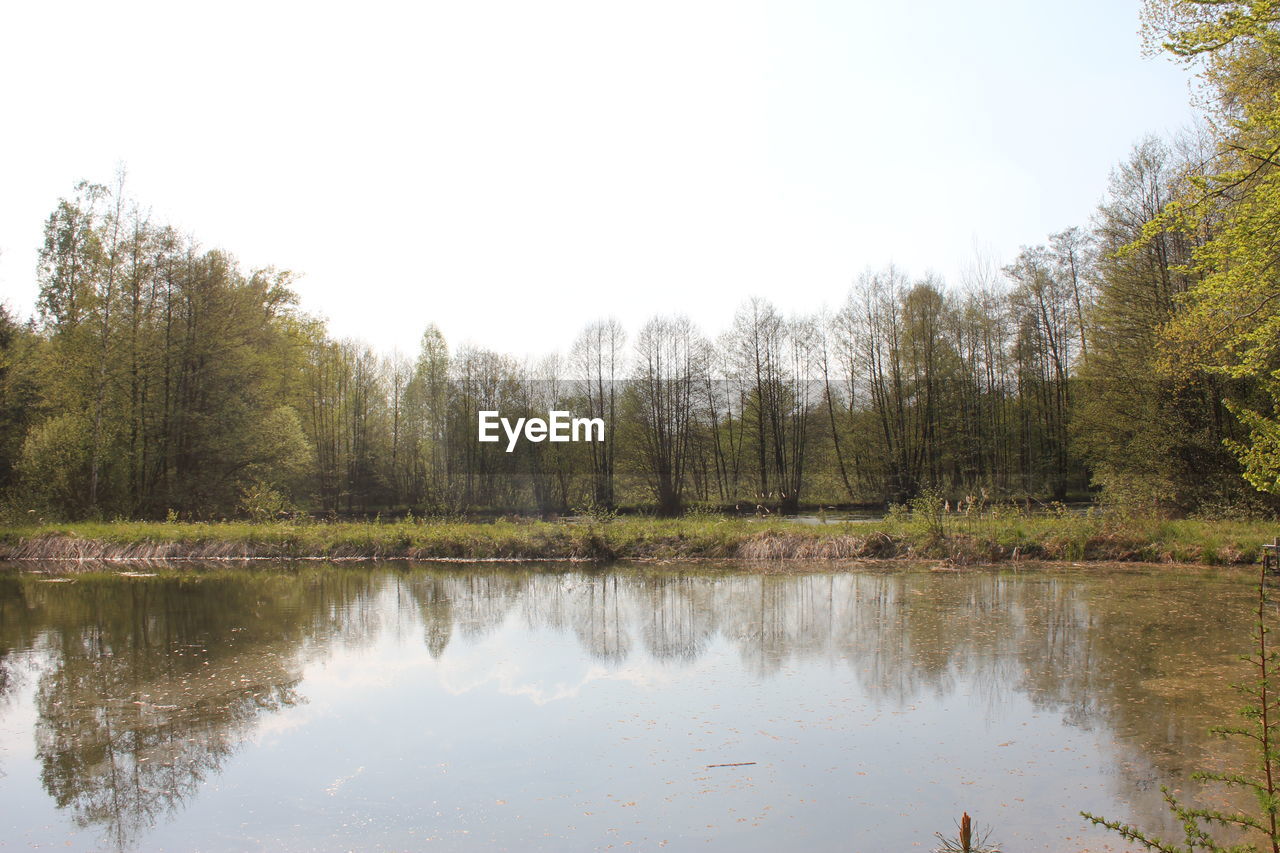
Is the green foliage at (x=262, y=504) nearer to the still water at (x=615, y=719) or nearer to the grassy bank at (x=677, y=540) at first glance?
the grassy bank at (x=677, y=540)

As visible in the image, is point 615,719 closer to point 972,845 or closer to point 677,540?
point 972,845

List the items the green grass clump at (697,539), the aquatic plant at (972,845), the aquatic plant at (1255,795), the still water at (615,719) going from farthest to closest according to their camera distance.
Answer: the green grass clump at (697,539)
the still water at (615,719)
the aquatic plant at (972,845)
the aquatic plant at (1255,795)

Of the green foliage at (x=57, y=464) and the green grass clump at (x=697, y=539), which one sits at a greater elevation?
the green foliage at (x=57, y=464)

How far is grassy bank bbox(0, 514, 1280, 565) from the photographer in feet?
50.9

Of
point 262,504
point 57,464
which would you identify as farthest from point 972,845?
point 57,464

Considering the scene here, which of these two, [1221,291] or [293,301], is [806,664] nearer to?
[1221,291]

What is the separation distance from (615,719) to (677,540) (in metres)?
11.1

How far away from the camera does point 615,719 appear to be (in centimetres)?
679

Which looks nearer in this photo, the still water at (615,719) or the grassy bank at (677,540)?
the still water at (615,719)

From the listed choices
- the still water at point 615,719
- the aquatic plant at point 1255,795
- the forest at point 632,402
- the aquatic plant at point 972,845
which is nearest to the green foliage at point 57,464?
the forest at point 632,402

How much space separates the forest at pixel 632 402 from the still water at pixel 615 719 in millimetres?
9202

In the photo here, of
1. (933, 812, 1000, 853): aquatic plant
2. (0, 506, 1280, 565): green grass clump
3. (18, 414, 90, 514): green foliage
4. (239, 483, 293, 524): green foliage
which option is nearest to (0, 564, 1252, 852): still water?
(933, 812, 1000, 853): aquatic plant

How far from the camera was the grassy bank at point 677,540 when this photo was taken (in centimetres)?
1550

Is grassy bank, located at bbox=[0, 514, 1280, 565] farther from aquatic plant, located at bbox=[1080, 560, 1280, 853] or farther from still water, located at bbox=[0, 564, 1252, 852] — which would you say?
Answer: aquatic plant, located at bbox=[1080, 560, 1280, 853]
